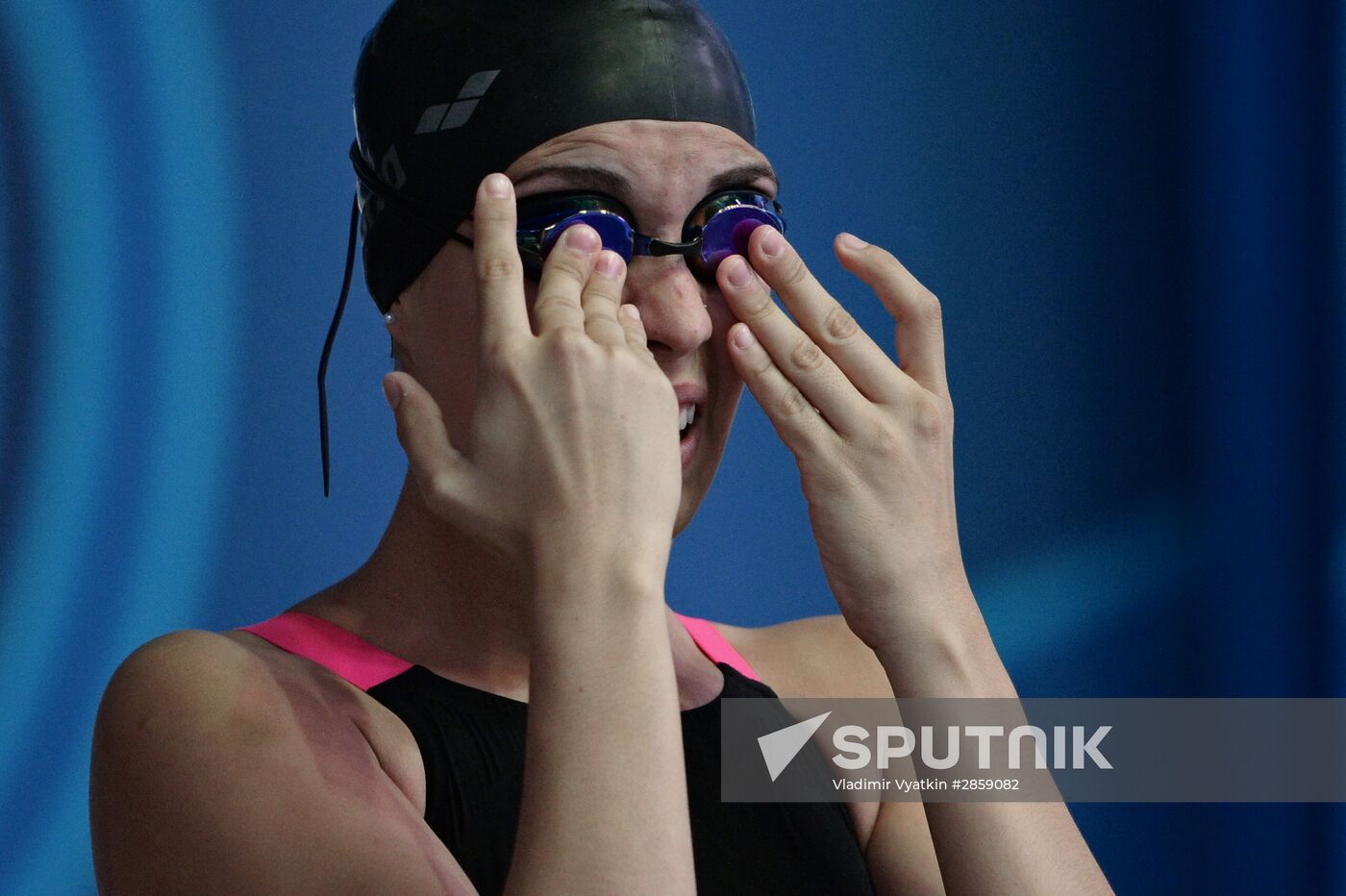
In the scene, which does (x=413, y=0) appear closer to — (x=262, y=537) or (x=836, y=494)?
(x=836, y=494)

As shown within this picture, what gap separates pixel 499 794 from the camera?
1.23m

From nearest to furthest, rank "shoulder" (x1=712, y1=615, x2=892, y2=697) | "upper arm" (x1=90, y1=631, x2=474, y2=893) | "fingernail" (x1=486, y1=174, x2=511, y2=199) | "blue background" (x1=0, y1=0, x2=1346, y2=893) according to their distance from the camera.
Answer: "upper arm" (x1=90, y1=631, x2=474, y2=893)
"fingernail" (x1=486, y1=174, x2=511, y2=199)
"shoulder" (x1=712, y1=615, x2=892, y2=697)
"blue background" (x1=0, y1=0, x2=1346, y2=893)

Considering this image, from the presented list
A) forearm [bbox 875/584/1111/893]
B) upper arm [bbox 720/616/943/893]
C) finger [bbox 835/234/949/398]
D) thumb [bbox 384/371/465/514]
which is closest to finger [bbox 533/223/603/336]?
thumb [bbox 384/371/465/514]

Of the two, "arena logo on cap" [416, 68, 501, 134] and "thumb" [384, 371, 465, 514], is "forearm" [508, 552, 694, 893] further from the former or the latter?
"arena logo on cap" [416, 68, 501, 134]

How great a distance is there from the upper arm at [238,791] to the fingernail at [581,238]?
445mm

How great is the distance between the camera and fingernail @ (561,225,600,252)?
3.81 feet

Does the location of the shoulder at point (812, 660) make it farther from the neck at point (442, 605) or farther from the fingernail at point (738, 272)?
the fingernail at point (738, 272)

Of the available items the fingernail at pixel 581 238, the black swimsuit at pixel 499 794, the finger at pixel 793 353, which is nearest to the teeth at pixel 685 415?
the finger at pixel 793 353

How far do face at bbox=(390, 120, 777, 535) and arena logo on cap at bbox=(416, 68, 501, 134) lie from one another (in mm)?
79

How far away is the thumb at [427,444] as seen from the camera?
1076mm

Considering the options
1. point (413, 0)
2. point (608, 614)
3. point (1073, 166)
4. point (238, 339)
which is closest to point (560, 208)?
point (413, 0)

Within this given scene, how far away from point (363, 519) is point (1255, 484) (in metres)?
1.54

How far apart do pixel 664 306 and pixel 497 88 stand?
0.27 m

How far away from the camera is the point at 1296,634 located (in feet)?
7.80
